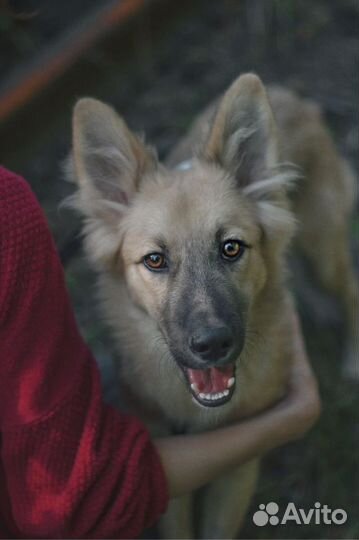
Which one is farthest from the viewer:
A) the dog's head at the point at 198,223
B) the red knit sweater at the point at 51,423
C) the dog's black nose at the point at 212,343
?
the dog's head at the point at 198,223

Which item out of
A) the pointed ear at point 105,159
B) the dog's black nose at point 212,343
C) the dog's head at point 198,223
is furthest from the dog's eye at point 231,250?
the pointed ear at point 105,159

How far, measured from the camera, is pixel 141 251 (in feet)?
7.82

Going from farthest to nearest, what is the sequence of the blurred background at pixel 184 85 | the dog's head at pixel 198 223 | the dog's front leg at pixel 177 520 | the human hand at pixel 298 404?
the blurred background at pixel 184 85 → the dog's front leg at pixel 177 520 → the human hand at pixel 298 404 → the dog's head at pixel 198 223

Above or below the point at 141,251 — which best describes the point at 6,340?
below

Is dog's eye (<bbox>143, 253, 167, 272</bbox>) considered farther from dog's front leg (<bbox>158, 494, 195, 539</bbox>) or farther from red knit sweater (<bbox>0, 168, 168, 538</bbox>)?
dog's front leg (<bbox>158, 494, 195, 539</bbox>)

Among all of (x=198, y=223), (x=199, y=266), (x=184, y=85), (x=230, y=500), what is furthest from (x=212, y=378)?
(x=184, y=85)

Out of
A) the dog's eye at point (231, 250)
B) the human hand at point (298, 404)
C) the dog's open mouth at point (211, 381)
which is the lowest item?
the human hand at point (298, 404)

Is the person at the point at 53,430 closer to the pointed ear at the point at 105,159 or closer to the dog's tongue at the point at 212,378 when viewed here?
the dog's tongue at the point at 212,378

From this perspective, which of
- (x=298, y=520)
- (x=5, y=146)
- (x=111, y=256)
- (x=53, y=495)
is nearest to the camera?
(x=53, y=495)

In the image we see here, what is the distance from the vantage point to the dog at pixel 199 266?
226cm

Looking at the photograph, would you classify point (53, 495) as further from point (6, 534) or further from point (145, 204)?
point (145, 204)

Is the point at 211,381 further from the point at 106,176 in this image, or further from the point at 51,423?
the point at 106,176

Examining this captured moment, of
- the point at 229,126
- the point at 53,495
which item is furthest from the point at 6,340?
the point at 229,126

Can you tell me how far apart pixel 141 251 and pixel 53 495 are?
2.61 feet
